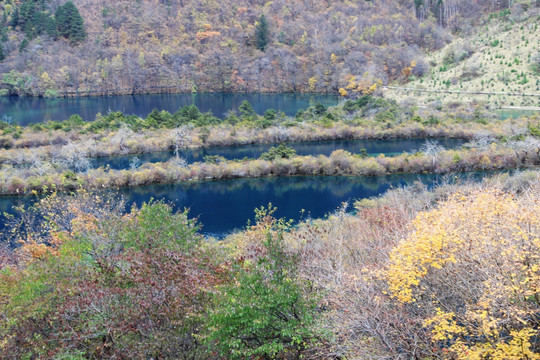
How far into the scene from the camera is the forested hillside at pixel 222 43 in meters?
90.5

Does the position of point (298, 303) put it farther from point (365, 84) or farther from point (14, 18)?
point (14, 18)

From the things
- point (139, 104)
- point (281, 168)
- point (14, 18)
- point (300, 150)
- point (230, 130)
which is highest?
point (14, 18)

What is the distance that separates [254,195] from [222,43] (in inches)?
3103

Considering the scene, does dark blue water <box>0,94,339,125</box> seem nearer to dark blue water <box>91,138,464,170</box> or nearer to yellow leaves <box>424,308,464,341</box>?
dark blue water <box>91,138,464,170</box>

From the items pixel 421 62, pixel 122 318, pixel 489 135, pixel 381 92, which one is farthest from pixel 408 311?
pixel 421 62

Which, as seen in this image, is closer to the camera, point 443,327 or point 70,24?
point 443,327

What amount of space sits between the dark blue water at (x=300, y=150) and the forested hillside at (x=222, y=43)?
33420 mm

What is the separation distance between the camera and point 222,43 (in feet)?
345

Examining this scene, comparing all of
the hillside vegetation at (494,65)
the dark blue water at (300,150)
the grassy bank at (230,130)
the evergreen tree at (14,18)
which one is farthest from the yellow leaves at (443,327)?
the evergreen tree at (14,18)

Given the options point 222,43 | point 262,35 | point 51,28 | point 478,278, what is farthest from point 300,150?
point 51,28

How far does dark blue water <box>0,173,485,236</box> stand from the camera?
3110cm

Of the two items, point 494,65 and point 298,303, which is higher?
point 494,65

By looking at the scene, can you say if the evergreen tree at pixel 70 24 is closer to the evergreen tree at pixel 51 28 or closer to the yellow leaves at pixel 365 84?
the evergreen tree at pixel 51 28

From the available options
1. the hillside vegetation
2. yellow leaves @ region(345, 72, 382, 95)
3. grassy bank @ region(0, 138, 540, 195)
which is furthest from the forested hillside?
grassy bank @ region(0, 138, 540, 195)
